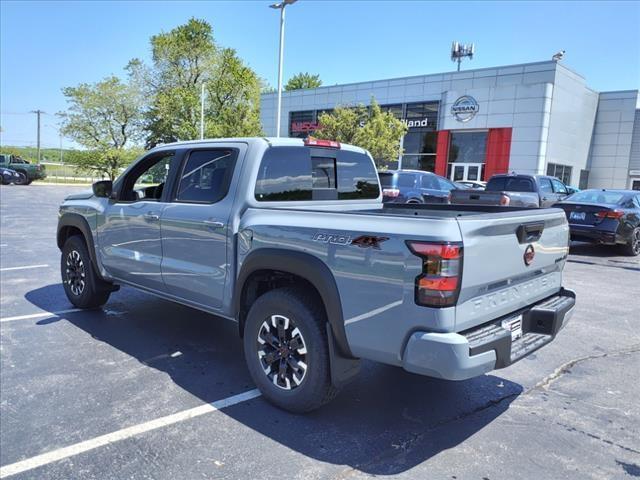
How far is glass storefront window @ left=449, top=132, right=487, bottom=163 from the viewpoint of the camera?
30.0 m

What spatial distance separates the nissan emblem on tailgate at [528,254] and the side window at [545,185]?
500 inches

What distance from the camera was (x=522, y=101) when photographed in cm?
2758

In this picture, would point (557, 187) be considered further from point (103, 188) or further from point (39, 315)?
point (39, 315)

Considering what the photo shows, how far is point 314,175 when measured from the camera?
4301mm

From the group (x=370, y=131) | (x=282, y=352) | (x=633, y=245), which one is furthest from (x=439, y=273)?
(x=370, y=131)

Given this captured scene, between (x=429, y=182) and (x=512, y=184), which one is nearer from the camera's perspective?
(x=512, y=184)

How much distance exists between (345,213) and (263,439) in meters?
1.54

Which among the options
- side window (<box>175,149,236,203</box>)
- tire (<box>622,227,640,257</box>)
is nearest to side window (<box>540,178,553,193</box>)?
tire (<box>622,227,640,257</box>)

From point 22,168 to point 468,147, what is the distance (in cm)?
3149

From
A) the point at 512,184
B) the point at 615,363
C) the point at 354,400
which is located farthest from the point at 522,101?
the point at 354,400

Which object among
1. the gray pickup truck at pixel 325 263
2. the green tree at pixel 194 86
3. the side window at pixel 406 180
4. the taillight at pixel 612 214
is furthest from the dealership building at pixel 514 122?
the gray pickup truck at pixel 325 263

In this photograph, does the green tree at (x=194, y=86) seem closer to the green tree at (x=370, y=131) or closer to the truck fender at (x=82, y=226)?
the green tree at (x=370, y=131)

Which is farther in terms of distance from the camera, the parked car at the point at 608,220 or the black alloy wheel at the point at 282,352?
the parked car at the point at 608,220

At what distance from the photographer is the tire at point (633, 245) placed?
1077cm
